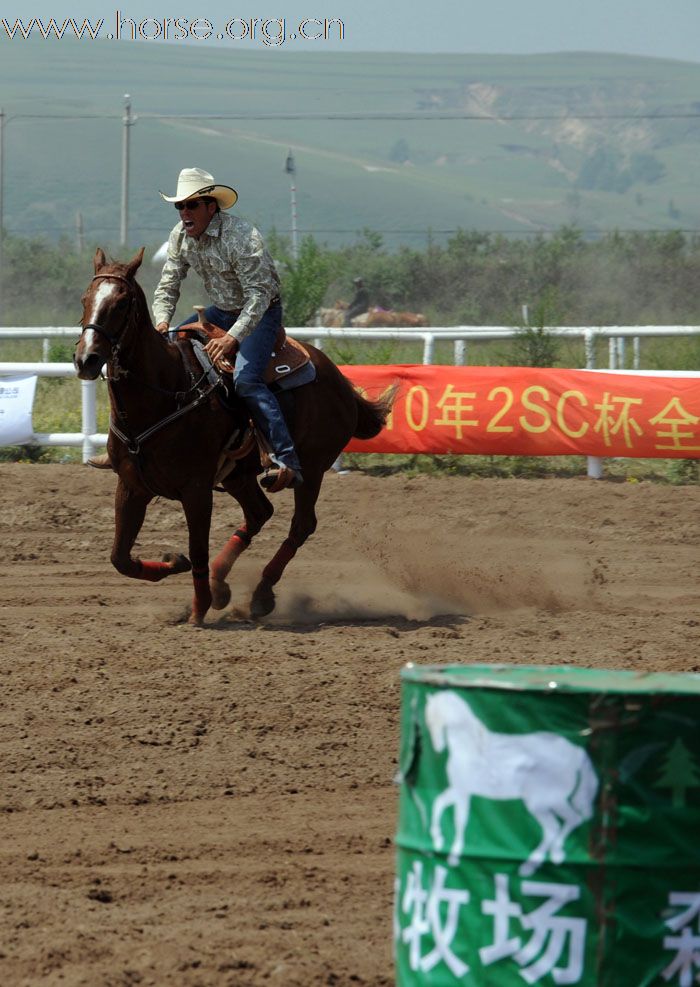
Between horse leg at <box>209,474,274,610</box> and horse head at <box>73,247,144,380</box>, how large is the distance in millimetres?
1718

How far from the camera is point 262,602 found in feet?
28.4

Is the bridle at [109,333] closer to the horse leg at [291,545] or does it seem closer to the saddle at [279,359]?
the saddle at [279,359]

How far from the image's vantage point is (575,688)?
3064mm

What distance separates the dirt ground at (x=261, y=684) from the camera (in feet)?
13.4

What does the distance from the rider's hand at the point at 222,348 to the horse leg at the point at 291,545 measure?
1053mm

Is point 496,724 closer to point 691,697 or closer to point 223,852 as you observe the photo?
point 691,697

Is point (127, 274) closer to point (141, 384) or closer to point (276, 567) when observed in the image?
point (141, 384)

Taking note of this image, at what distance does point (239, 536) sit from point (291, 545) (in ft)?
1.06

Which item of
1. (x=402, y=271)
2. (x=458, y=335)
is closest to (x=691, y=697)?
(x=458, y=335)

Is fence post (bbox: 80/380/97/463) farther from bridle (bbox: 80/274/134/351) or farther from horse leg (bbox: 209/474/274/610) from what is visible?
bridle (bbox: 80/274/134/351)

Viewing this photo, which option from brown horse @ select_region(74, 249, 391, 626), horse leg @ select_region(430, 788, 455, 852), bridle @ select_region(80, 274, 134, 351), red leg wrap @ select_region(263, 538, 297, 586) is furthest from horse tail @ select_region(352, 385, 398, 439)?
horse leg @ select_region(430, 788, 455, 852)

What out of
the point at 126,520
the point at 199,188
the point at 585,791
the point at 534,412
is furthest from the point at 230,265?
the point at 585,791

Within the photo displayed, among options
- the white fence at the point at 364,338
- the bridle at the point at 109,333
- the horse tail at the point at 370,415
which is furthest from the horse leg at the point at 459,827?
the white fence at the point at 364,338

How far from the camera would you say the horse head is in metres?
7.22
